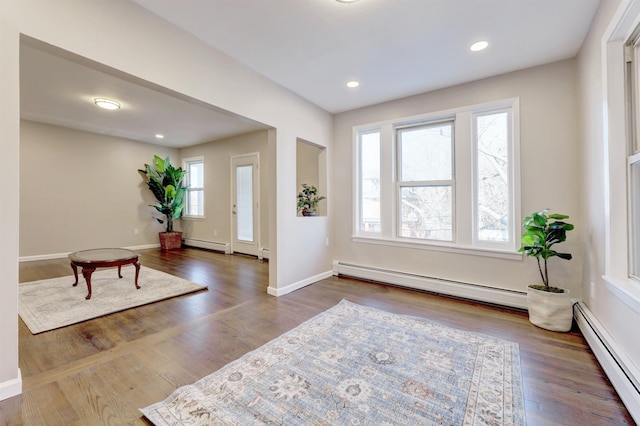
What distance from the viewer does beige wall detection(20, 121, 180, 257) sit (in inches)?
202

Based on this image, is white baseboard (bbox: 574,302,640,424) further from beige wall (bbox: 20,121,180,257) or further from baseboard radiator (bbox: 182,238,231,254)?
beige wall (bbox: 20,121,180,257)

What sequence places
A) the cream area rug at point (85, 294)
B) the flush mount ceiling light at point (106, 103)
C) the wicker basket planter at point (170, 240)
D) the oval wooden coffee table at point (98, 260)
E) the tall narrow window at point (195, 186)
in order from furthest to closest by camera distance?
the tall narrow window at point (195, 186) → the wicker basket planter at point (170, 240) → the flush mount ceiling light at point (106, 103) → the oval wooden coffee table at point (98, 260) → the cream area rug at point (85, 294)

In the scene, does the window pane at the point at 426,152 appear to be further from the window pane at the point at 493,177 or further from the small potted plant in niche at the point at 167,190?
the small potted plant in niche at the point at 167,190

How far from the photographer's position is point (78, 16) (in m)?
1.76

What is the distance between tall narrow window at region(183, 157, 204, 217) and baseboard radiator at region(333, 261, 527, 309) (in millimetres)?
4415

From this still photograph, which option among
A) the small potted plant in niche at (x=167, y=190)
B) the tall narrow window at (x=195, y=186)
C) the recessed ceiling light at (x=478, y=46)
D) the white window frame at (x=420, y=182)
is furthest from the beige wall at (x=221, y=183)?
the recessed ceiling light at (x=478, y=46)

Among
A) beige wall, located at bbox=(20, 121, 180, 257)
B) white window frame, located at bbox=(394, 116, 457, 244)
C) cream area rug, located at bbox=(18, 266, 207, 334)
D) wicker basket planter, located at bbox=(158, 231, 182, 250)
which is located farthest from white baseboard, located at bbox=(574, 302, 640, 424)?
beige wall, located at bbox=(20, 121, 180, 257)

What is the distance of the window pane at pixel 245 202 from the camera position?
5.89m

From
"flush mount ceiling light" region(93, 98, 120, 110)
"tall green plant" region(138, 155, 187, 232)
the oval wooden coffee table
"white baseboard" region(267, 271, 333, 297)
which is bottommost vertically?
"white baseboard" region(267, 271, 333, 297)

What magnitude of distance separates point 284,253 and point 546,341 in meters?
2.68

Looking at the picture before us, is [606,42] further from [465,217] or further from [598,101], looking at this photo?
[465,217]

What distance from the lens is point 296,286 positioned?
3609 mm

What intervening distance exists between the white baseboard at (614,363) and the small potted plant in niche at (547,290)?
15cm

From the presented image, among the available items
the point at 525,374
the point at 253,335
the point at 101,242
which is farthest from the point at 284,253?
the point at 101,242
